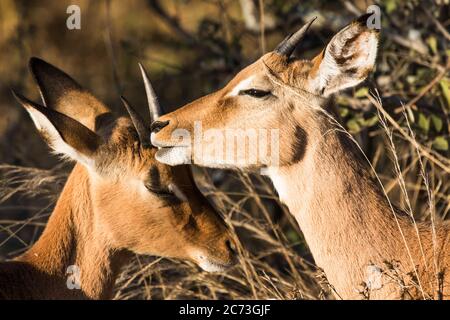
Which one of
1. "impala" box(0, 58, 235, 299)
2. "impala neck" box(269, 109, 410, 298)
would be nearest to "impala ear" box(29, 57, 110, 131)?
"impala" box(0, 58, 235, 299)

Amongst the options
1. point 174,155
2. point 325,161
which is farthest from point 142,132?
point 325,161

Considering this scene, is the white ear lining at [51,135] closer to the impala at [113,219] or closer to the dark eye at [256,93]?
the impala at [113,219]

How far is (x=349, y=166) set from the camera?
16.8 ft

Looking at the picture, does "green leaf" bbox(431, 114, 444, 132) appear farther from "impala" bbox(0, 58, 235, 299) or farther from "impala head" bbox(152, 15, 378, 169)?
"impala" bbox(0, 58, 235, 299)

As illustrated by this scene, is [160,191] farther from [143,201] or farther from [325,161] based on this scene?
[325,161]

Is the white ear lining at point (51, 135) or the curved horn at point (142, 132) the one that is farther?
the curved horn at point (142, 132)

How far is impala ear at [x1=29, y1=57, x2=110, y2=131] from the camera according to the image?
587cm

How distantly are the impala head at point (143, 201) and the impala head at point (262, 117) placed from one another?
23 centimetres

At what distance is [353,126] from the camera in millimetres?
6996

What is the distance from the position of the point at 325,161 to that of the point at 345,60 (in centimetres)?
53

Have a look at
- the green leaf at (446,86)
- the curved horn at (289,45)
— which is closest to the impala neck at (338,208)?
the curved horn at (289,45)

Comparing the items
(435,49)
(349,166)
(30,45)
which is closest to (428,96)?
(435,49)

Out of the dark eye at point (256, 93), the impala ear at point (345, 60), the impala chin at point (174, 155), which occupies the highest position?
the impala ear at point (345, 60)

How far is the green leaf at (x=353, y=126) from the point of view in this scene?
6973 millimetres
